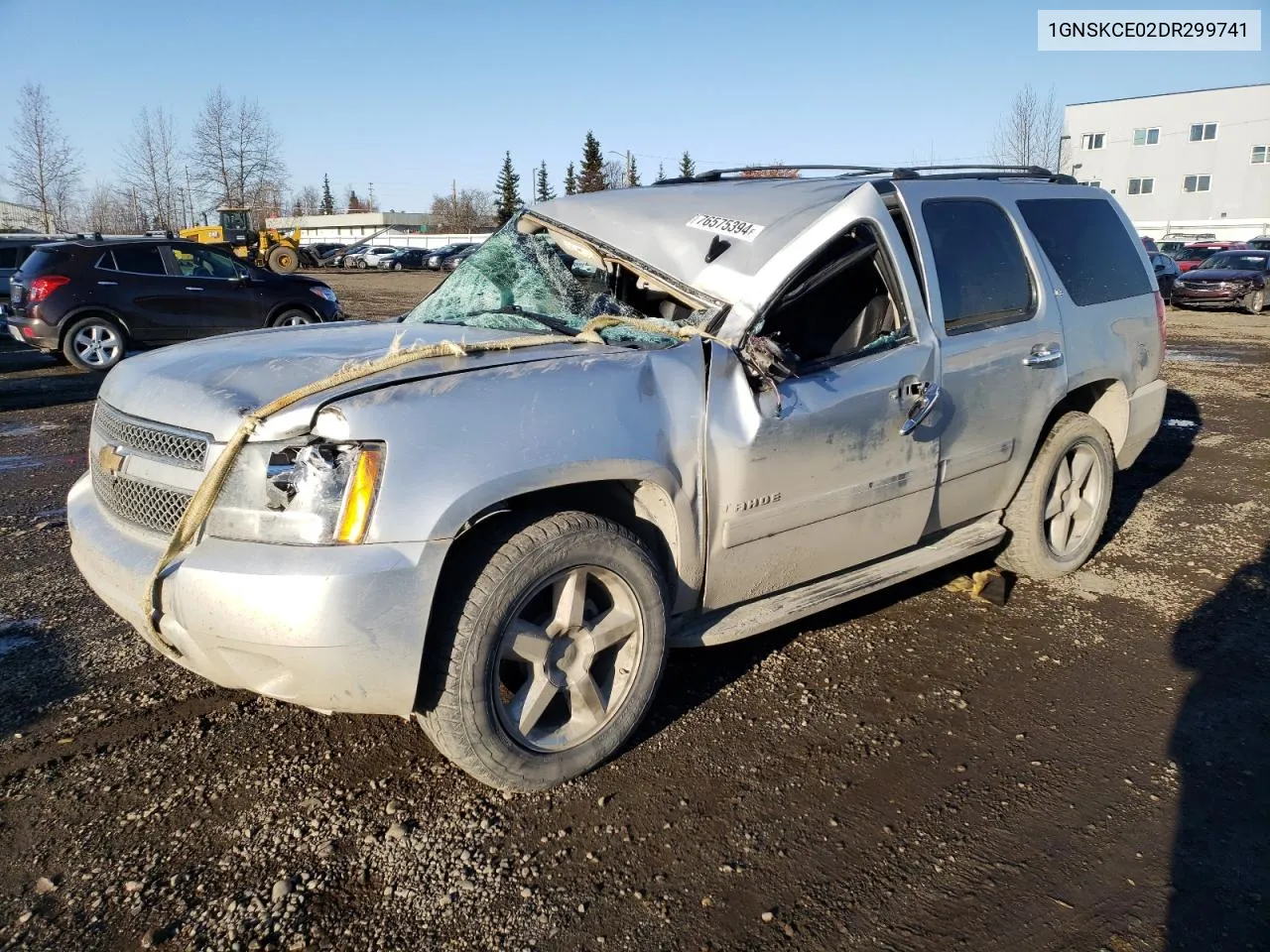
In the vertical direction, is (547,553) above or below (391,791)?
above

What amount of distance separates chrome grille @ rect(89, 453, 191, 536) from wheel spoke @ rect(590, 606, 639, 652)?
1.24 metres

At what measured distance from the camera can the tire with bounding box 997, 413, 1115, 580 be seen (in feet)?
14.9

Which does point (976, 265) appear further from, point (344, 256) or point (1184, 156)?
point (1184, 156)

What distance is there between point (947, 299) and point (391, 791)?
9.29 ft

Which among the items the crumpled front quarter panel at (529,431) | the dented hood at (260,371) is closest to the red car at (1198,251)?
the crumpled front quarter panel at (529,431)

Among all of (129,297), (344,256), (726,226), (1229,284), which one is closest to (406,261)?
(344,256)

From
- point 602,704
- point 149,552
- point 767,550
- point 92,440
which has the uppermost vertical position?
point 92,440

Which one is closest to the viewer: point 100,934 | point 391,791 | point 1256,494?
point 100,934

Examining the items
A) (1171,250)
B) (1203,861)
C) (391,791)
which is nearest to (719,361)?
(391,791)

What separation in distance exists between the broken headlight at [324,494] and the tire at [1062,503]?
322cm

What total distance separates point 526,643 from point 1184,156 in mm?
72711

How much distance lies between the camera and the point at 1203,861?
2682 millimetres

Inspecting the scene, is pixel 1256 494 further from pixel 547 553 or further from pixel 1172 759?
pixel 547 553

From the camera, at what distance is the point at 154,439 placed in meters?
2.88
